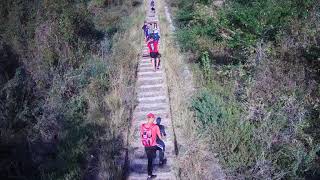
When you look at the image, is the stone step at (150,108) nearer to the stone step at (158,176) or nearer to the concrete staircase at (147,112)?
the concrete staircase at (147,112)

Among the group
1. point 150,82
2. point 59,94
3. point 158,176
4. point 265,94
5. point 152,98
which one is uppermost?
point 265,94

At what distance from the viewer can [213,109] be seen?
10.0 metres

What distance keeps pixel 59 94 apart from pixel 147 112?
2.95 meters

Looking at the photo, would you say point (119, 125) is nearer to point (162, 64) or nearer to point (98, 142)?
point (98, 142)

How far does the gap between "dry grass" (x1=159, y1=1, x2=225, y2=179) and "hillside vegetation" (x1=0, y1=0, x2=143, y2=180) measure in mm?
1542

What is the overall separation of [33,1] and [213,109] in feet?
34.1

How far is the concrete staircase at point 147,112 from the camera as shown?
31.7 ft

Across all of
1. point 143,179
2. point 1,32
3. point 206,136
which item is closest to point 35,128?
point 143,179

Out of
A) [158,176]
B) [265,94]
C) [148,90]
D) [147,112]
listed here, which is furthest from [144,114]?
[265,94]

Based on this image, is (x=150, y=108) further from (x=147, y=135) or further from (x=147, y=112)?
(x=147, y=135)

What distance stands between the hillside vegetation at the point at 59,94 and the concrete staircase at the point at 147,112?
377mm

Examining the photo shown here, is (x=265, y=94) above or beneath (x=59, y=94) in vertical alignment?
above

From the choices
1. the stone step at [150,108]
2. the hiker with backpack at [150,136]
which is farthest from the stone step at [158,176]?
the stone step at [150,108]

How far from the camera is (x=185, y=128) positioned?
1077 centimetres
